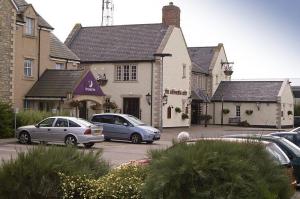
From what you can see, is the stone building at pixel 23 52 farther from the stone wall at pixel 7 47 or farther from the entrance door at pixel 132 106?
the entrance door at pixel 132 106

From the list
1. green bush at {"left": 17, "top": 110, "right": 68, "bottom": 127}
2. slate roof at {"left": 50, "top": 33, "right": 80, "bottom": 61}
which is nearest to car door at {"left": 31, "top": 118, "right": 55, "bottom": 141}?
green bush at {"left": 17, "top": 110, "right": 68, "bottom": 127}

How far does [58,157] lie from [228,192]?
3.35 metres

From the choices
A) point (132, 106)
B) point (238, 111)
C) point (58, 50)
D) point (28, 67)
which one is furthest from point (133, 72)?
point (238, 111)

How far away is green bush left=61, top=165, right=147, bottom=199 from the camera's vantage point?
27.9 feet

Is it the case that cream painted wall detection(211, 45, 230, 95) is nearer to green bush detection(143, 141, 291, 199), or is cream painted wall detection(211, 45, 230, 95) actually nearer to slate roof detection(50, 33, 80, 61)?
slate roof detection(50, 33, 80, 61)

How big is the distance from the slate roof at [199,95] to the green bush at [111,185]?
1963 inches

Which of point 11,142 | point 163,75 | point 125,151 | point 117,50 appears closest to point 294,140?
point 125,151

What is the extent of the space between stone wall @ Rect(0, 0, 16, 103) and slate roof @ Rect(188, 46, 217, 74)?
3166 cm

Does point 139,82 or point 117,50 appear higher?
point 117,50

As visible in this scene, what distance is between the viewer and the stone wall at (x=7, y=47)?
33906mm

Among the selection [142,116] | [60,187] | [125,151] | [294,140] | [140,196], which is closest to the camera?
[140,196]

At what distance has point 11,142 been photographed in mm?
29625

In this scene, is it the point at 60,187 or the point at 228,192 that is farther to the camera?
the point at 60,187

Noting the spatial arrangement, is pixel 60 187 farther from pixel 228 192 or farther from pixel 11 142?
pixel 11 142
